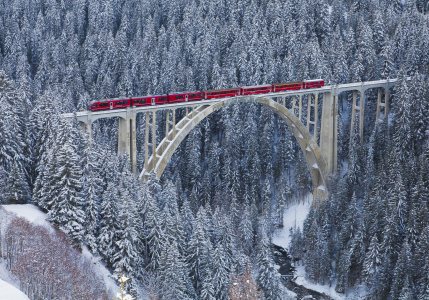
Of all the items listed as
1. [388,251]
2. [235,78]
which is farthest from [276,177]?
[388,251]

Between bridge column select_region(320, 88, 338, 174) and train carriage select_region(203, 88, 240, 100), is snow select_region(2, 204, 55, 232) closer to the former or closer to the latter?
train carriage select_region(203, 88, 240, 100)

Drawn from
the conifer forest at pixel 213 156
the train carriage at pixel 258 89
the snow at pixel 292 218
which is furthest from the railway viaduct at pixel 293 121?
the snow at pixel 292 218

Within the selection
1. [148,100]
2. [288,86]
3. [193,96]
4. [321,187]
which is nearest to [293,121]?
[288,86]

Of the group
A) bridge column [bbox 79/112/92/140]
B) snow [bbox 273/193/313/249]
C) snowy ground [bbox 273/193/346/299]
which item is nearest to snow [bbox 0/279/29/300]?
bridge column [bbox 79/112/92/140]

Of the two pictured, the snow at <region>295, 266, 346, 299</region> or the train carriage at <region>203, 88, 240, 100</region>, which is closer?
the snow at <region>295, 266, 346, 299</region>

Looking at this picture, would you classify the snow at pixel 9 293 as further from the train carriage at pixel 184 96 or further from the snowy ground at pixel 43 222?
the train carriage at pixel 184 96

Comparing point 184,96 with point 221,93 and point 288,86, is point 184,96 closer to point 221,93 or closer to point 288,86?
point 221,93

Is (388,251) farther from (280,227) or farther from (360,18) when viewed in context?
(360,18)
